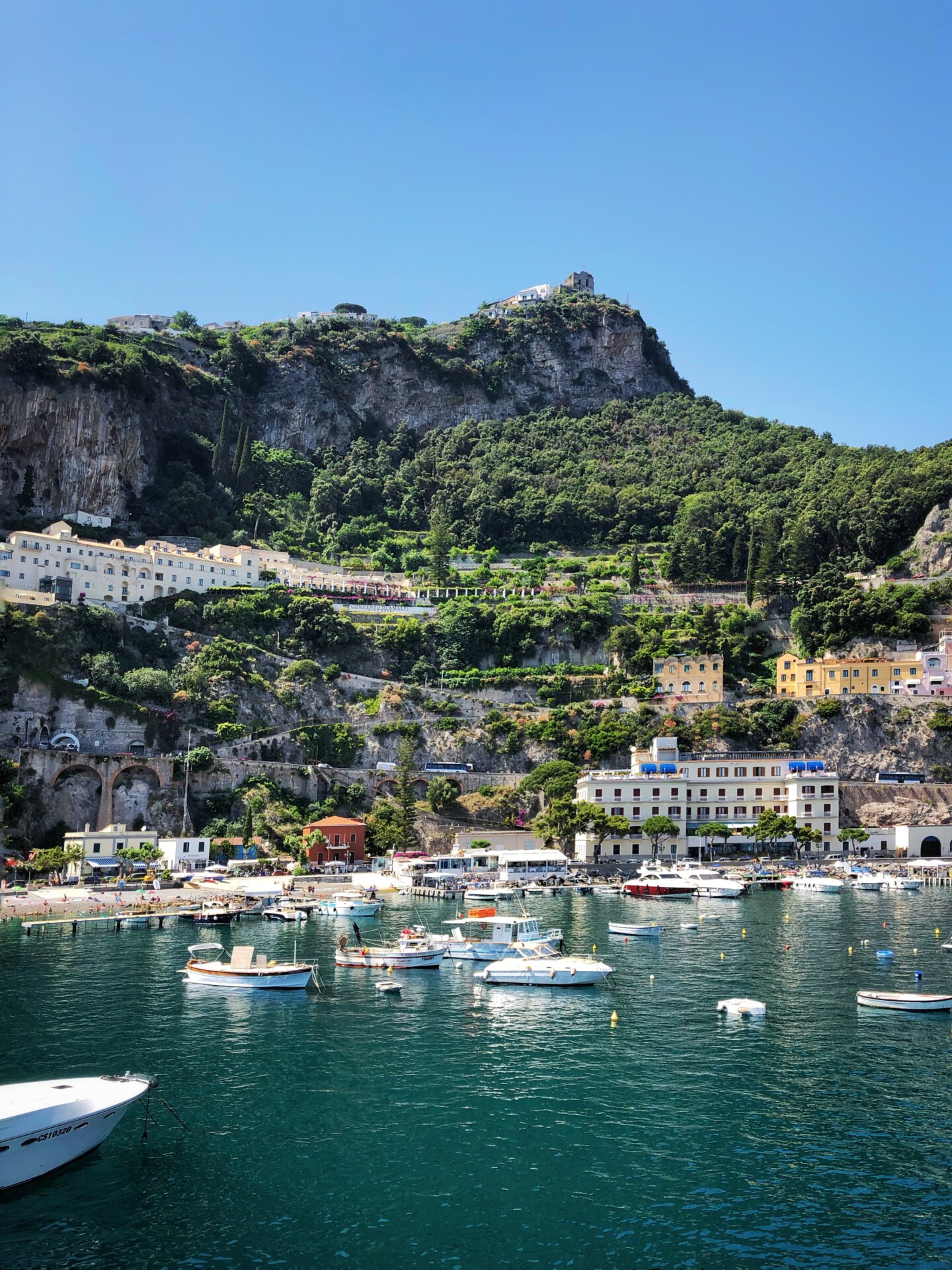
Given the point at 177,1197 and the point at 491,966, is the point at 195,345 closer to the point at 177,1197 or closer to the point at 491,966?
the point at 491,966

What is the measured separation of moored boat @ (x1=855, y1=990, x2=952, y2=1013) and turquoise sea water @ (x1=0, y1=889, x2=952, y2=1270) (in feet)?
1.92

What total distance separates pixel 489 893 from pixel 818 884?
27.2 metres

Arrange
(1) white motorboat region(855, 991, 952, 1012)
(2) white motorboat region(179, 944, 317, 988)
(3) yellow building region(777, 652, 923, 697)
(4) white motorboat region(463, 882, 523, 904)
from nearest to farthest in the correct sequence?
(1) white motorboat region(855, 991, 952, 1012)
(2) white motorboat region(179, 944, 317, 988)
(4) white motorboat region(463, 882, 523, 904)
(3) yellow building region(777, 652, 923, 697)

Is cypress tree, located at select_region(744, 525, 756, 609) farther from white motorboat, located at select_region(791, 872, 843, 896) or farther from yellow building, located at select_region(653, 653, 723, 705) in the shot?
white motorboat, located at select_region(791, 872, 843, 896)

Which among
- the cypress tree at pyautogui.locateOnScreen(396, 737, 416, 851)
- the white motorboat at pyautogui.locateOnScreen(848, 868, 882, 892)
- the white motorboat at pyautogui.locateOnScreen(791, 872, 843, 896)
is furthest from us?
the cypress tree at pyautogui.locateOnScreen(396, 737, 416, 851)

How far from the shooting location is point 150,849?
8506cm

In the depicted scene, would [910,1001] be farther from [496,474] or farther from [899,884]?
[496,474]

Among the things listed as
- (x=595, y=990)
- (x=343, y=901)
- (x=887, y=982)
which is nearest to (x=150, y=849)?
(x=343, y=901)

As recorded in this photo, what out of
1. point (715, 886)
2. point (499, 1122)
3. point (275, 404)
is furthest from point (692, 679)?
point (275, 404)

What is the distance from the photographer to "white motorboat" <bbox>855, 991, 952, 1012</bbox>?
41.9 metres

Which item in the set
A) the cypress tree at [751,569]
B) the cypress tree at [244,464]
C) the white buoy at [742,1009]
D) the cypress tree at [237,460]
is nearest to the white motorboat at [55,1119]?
the white buoy at [742,1009]

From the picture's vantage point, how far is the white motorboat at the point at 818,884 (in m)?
81.8

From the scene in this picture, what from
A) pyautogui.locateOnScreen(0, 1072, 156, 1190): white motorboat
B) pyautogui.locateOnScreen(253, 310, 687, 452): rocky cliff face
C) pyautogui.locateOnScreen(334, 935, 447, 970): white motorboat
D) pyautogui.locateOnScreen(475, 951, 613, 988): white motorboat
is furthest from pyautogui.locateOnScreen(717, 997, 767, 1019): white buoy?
pyautogui.locateOnScreen(253, 310, 687, 452): rocky cliff face

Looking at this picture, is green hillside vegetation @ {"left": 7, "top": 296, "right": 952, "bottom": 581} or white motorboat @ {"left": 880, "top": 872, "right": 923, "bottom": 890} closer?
white motorboat @ {"left": 880, "top": 872, "right": 923, "bottom": 890}
